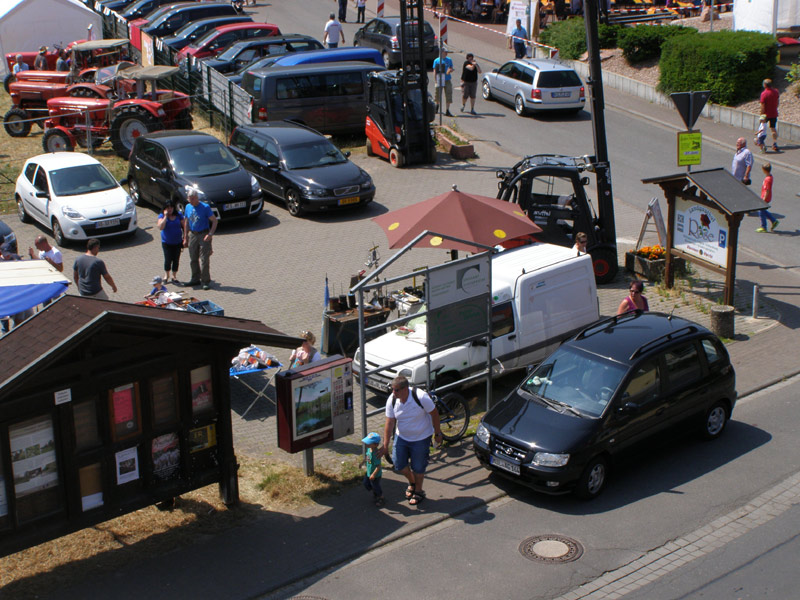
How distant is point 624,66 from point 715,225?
62.4 feet

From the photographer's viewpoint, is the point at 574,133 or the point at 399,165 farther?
the point at 574,133

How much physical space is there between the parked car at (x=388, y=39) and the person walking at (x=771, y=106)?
1207 cm

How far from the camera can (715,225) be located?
16.4m

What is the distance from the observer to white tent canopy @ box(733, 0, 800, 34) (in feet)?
103

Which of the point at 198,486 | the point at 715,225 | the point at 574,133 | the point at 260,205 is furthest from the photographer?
the point at 574,133

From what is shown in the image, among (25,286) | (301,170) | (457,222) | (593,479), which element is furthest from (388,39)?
(593,479)

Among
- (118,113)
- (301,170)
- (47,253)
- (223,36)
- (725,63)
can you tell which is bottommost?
(47,253)

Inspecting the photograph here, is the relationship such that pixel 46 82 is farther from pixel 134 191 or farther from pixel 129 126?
pixel 134 191

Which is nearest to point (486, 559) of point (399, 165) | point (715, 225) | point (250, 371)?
point (250, 371)

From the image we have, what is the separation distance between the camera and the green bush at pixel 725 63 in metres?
28.3

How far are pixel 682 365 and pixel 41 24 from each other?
31.8 meters

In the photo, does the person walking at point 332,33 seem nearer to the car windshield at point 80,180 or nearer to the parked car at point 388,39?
the parked car at point 388,39

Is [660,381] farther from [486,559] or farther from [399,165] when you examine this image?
[399,165]

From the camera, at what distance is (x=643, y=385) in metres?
11.0
